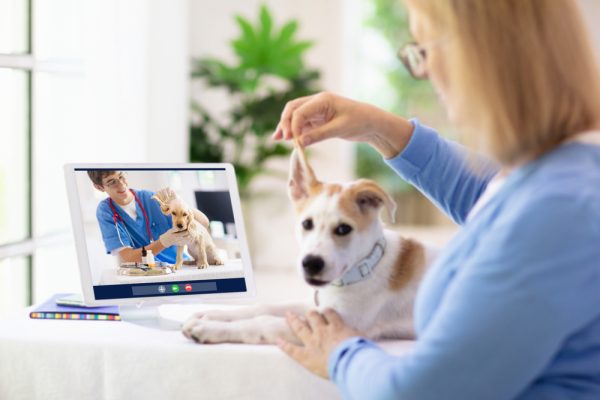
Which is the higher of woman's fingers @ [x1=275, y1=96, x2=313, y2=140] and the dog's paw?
woman's fingers @ [x1=275, y1=96, x2=313, y2=140]

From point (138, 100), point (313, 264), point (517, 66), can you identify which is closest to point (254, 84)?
point (138, 100)

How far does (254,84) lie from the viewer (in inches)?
176

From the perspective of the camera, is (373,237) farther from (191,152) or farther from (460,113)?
(191,152)

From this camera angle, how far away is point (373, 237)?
1.34 m

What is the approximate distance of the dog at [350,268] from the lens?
1.31 m

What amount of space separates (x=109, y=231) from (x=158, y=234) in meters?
0.09

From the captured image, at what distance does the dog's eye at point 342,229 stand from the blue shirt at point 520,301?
366 mm

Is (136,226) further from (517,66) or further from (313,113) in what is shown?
(517,66)

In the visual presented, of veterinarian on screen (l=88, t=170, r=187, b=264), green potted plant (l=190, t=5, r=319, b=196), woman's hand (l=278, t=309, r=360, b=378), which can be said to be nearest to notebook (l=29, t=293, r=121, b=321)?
veterinarian on screen (l=88, t=170, r=187, b=264)

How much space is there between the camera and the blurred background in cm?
241

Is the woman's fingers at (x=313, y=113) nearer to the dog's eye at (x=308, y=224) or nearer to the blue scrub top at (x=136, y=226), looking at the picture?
the dog's eye at (x=308, y=224)

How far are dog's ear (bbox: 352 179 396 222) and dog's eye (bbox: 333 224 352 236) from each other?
0.05m

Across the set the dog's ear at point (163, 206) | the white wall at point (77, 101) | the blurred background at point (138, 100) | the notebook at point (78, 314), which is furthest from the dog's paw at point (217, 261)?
the white wall at point (77, 101)

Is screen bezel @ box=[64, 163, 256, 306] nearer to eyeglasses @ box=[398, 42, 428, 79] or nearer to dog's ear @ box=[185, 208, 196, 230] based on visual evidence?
dog's ear @ box=[185, 208, 196, 230]
